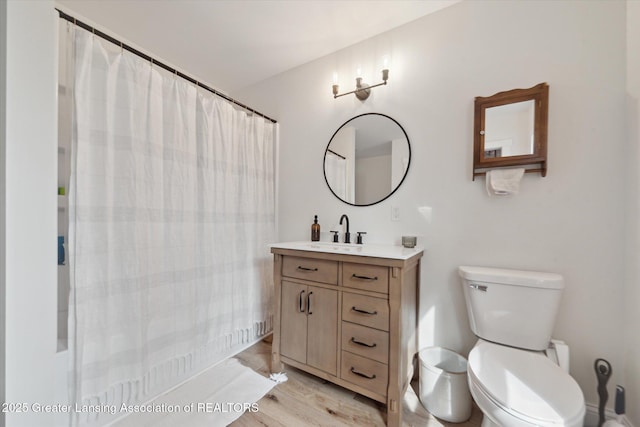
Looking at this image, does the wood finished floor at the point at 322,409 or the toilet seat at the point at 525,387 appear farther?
the wood finished floor at the point at 322,409

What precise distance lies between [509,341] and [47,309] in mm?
2124

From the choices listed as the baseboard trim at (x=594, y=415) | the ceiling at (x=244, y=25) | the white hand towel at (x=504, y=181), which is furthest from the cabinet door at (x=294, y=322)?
the ceiling at (x=244, y=25)

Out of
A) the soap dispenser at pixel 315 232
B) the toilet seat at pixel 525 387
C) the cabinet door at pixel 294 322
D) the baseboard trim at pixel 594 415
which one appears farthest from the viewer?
the soap dispenser at pixel 315 232

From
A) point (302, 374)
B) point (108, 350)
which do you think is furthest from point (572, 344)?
point (108, 350)

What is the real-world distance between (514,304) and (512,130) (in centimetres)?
97

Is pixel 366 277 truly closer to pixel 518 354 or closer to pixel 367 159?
Answer: pixel 518 354

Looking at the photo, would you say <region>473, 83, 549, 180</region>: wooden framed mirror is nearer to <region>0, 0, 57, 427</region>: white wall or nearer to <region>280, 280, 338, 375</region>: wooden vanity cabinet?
<region>280, 280, 338, 375</region>: wooden vanity cabinet

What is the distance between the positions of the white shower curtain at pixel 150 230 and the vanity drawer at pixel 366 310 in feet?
3.17

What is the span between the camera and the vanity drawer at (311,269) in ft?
4.83

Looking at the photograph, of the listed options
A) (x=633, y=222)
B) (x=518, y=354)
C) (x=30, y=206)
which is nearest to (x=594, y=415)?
(x=518, y=354)

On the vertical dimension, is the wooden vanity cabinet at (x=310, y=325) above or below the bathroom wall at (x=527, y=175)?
below

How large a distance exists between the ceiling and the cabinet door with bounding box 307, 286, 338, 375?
1.88 m

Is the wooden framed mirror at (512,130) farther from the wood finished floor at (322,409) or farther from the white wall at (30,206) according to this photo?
the white wall at (30,206)

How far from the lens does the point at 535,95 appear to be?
134 centimetres
